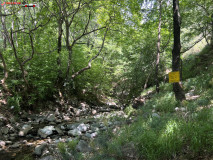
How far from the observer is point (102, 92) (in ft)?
39.4

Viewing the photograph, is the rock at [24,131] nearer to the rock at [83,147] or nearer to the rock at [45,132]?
the rock at [45,132]

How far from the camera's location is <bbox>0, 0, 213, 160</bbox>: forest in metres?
2.65

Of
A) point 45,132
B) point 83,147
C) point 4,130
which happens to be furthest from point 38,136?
point 83,147

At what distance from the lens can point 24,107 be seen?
7.08 metres

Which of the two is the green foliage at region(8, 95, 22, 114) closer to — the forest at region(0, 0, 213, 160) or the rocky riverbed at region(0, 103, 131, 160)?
the forest at region(0, 0, 213, 160)

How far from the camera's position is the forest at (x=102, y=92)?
2648mm

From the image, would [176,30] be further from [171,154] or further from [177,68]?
[171,154]

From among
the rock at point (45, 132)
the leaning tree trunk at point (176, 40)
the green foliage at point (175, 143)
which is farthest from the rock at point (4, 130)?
the leaning tree trunk at point (176, 40)

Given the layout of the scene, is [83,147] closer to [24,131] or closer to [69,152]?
[69,152]

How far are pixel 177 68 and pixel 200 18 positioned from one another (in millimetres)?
6754

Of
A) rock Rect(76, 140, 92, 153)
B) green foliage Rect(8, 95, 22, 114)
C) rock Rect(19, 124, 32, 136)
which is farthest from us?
green foliage Rect(8, 95, 22, 114)

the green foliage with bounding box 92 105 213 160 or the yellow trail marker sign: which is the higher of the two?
the yellow trail marker sign

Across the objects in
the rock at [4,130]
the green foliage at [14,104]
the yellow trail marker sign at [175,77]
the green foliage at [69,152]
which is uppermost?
the yellow trail marker sign at [175,77]

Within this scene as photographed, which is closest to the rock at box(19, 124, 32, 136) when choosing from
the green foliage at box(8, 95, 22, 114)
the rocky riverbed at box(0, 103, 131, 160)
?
the rocky riverbed at box(0, 103, 131, 160)
